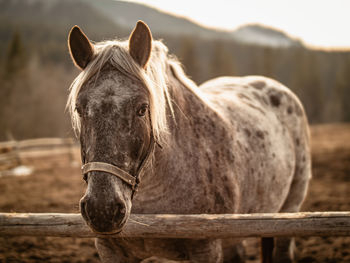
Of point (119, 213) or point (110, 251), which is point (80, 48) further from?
point (110, 251)

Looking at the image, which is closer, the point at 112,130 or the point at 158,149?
the point at 112,130

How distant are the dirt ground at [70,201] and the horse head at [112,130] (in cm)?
55

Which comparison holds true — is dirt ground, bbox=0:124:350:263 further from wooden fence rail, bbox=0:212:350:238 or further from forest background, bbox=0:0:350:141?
forest background, bbox=0:0:350:141

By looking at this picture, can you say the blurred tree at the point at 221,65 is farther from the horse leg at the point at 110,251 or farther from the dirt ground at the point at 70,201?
the horse leg at the point at 110,251

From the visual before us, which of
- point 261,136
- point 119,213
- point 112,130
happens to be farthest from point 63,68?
point 119,213

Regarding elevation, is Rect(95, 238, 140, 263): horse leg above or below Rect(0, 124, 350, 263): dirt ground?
above

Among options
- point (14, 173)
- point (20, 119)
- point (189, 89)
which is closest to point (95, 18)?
point (20, 119)

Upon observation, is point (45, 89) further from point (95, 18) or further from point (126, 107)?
point (95, 18)

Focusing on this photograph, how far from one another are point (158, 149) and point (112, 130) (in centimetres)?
54

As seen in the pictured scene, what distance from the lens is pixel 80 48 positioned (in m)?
1.96

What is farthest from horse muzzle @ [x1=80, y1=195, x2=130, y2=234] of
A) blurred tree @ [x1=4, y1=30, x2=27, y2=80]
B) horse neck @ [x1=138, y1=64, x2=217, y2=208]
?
blurred tree @ [x1=4, y1=30, x2=27, y2=80]

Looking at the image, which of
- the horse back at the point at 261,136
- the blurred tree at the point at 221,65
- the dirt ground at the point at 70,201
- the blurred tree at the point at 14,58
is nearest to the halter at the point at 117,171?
the dirt ground at the point at 70,201

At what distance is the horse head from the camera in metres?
1.52

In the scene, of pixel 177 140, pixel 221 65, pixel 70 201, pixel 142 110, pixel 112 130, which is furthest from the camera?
pixel 221 65
